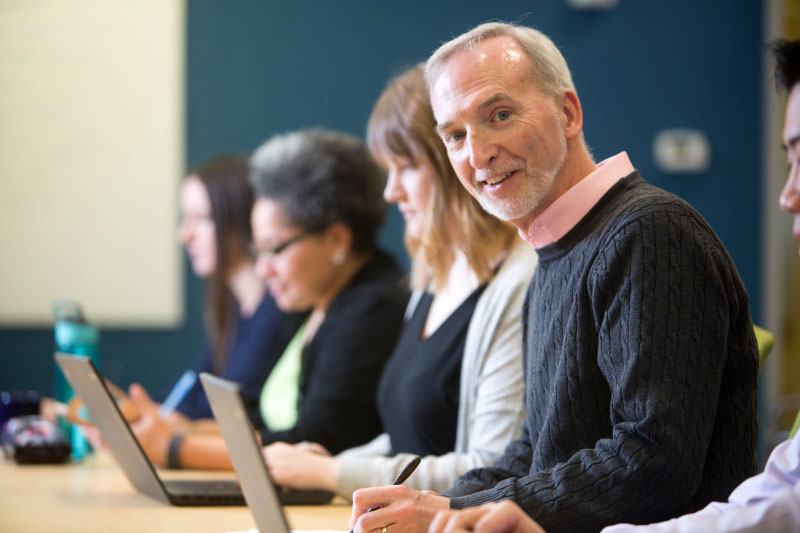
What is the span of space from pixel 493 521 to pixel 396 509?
0.23 metres

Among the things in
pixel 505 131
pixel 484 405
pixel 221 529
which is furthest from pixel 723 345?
pixel 221 529

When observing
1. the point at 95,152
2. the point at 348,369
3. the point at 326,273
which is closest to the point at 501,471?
the point at 348,369

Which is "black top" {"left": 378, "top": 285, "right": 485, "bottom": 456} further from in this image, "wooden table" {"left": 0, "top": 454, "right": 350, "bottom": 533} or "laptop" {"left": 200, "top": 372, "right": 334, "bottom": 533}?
"laptop" {"left": 200, "top": 372, "right": 334, "bottom": 533}

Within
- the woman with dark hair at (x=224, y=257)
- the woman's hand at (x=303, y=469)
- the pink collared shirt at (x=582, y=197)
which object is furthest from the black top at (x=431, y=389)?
the woman with dark hair at (x=224, y=257)

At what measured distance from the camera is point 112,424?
167 centimetres

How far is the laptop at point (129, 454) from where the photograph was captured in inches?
62.3

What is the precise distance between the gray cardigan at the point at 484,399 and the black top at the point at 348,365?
1.54 ft

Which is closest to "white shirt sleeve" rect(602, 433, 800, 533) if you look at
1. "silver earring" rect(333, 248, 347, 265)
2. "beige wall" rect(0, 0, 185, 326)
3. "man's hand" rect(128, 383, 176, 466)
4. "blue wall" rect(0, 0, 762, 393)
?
"man's hand" rect(128, 383, 176, 466)

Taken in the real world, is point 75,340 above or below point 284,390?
above

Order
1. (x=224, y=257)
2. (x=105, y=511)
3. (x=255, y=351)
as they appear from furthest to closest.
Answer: (x=224, y=257) < (x=255, y=351) < (x=105, y=511)

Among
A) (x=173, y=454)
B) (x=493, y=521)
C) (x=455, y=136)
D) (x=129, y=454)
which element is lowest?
(x=173, y=454)

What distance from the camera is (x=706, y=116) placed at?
4.19m

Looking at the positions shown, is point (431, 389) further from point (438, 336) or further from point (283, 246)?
point (283, 246)

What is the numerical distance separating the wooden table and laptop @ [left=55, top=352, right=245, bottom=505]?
0.09 ft
